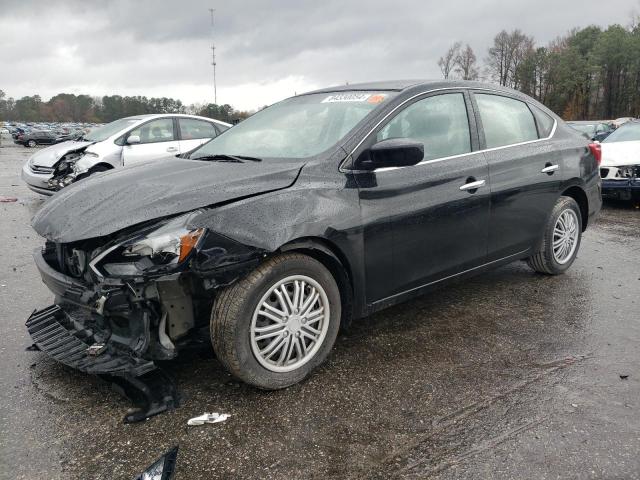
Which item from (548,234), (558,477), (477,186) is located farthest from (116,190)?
(548,234)

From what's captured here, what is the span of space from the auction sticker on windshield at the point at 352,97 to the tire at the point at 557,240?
2.00 meters

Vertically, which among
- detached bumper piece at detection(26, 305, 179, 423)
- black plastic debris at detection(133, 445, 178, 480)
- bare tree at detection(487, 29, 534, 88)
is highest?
bare tree at detection(487, 29, 534, 88)

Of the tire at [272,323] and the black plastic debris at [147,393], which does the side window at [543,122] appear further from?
the black plastic debris at [147,393]

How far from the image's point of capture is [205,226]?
98.0 inches

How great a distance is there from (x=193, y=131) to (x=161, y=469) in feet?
27.8

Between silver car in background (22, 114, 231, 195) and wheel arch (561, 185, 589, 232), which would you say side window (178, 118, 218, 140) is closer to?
silver car in background (22, 114, 231, 195)

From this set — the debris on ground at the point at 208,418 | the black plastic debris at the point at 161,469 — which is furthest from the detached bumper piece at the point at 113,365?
the black plastic debris at the point at 161,469

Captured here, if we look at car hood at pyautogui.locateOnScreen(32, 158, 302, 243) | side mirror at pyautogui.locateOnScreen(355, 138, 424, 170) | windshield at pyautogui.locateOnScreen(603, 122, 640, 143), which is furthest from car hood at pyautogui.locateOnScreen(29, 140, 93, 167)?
windshield at pyautogui.locateOnScreen(603, 122, 640, 143)

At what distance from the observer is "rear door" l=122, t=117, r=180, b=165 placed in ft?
29.7

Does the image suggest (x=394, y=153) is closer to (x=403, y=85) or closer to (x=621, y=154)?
(x=403, y=85)

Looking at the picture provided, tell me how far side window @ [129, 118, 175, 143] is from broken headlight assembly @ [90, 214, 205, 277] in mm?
7308

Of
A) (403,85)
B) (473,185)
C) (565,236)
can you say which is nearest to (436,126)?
(403,85)

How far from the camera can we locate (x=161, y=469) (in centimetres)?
206

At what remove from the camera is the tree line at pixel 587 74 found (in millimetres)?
59312
